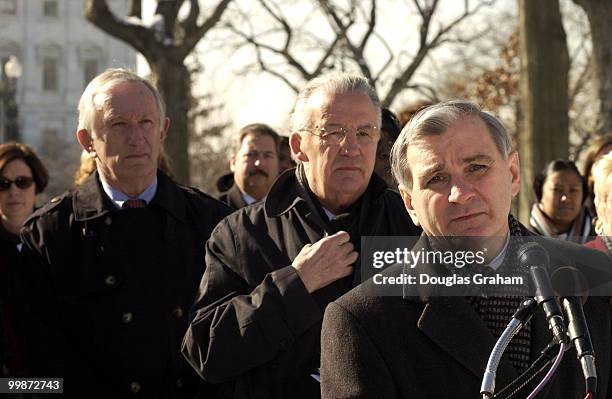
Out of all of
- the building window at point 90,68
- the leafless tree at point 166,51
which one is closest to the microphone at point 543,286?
the leafless tree at point 166,51

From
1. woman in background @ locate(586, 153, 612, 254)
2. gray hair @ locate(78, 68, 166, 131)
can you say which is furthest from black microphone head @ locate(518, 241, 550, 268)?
gray hair @ locate(78, 68, 166, 131)

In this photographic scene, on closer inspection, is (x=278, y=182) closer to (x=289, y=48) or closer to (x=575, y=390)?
(x=575, y=390)

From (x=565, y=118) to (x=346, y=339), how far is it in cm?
977

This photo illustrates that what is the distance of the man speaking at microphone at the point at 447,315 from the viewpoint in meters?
3.22

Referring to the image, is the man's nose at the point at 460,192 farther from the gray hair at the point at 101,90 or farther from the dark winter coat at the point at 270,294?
the gray hair at the point at 101,90

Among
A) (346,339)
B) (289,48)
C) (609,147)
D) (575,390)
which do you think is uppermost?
(289,48)

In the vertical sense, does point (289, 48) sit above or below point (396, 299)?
above

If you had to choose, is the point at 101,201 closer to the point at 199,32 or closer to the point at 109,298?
the point at 109,298

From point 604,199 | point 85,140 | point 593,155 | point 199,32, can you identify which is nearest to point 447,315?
point 604,199

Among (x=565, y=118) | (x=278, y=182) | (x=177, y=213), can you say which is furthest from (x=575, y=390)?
(x=565, y=118)

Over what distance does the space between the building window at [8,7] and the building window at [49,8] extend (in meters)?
2.01

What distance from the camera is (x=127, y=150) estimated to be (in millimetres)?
5430

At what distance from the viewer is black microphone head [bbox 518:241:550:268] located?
2834mm

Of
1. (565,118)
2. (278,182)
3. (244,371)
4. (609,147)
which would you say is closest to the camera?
(244,371)
